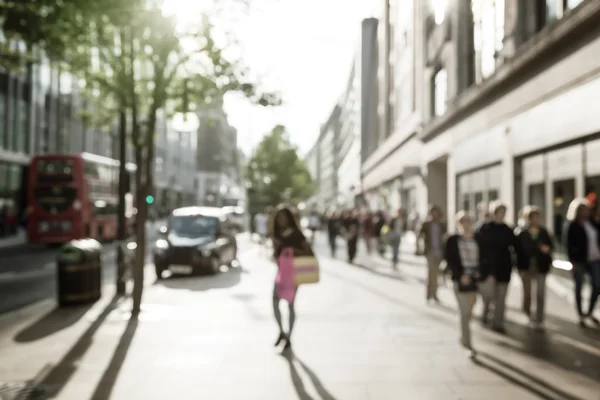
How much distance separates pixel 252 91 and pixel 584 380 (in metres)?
8.84

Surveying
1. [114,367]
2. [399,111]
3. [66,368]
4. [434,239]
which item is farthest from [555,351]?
[399,111]

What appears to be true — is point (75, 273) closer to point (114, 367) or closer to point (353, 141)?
point (114, 367)

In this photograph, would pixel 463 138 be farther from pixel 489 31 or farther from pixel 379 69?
pixel 379 69

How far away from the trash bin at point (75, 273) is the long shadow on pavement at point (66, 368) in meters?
2.21

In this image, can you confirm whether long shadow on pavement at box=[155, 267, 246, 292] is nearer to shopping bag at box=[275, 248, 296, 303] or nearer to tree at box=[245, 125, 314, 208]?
shopping bag at box=[275, 248, 296, 303]

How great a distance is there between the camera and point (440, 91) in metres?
28.5

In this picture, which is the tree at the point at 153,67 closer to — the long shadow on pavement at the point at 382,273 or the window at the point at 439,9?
the long shadow on pavement at the point at 382,273

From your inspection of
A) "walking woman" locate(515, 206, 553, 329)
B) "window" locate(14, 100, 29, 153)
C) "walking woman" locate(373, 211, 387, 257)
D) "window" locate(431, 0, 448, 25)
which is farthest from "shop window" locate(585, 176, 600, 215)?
"window" locate(14, 100, 29, 153)

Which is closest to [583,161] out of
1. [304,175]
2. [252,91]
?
[252,91]

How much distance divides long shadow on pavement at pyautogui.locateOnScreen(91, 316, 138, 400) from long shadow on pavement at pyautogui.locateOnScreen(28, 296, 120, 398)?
0.34 m

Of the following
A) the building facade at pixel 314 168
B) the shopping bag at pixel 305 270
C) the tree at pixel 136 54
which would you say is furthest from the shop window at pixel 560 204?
the building facade at pixel 314 168

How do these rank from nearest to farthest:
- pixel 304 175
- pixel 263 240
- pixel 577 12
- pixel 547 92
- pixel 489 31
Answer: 1. pixel 577 12
2. pixel 547 92
3. pixel 489 31
4. pixel 263 240
5. pixel 304 175

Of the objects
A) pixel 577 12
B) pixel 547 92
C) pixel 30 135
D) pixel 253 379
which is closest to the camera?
pixel 253 379

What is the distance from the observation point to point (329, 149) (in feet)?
435
